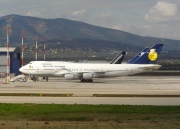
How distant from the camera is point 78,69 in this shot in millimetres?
83938

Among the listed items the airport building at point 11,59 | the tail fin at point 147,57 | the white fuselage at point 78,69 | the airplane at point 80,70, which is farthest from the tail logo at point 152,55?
the airport building at point 11,59

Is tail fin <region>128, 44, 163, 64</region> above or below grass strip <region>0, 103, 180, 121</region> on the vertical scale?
above

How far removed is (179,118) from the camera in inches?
1260

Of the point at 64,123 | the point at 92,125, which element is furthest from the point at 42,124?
the point at 92,125

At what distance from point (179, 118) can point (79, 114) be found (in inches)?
295

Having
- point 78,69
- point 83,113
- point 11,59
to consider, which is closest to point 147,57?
point 78,69

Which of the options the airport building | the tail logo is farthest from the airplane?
the airport building

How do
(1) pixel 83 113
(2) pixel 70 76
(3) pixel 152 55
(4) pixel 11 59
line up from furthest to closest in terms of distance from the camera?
1. (4) pixel 11 59
2. (3) pixel 152 55
3. (2) pixel 70 76
4. (1) pixel 83 113

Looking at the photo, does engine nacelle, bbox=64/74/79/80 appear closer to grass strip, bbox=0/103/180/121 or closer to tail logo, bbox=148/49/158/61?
tail logo, bbox=148/49/158/61

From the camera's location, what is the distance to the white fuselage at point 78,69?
273ft

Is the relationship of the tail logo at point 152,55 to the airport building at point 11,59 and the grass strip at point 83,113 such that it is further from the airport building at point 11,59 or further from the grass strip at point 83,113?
the grass strip at point 83,113

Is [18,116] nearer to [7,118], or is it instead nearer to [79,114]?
[7,118]

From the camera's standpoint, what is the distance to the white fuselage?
83.2m

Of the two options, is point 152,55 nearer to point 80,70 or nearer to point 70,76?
point 80,70
